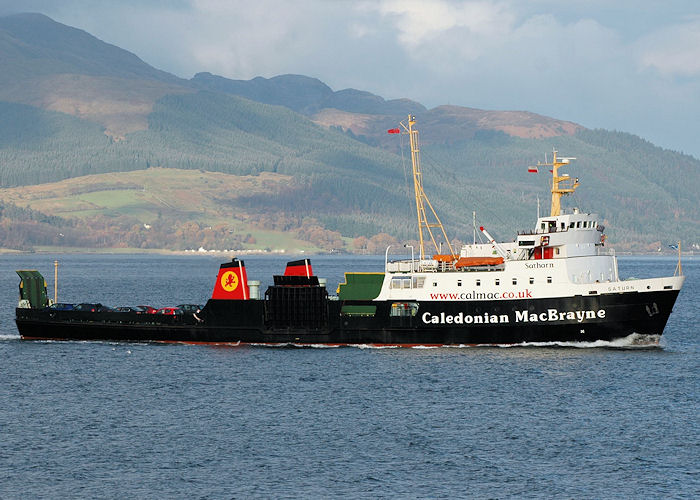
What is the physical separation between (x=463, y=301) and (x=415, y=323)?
3266mm

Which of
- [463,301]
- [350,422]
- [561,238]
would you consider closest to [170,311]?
[463,301]

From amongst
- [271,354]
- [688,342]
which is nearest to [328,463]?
[271,354]

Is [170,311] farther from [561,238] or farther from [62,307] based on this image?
[561,238]

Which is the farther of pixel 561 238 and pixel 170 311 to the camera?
pixel 170 311

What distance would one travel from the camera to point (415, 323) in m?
60.5

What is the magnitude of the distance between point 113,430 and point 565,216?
3068 cm

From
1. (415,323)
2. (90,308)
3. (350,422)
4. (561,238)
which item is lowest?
(350,422)

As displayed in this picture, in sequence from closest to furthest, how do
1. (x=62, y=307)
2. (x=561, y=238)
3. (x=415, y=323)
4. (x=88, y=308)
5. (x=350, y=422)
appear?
(x=350, y=422) → (x=561, y=238) → (x=415, y=323) → (x=88, y=308) → (x=62, y=307)

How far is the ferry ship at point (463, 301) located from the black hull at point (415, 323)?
0.06 meters

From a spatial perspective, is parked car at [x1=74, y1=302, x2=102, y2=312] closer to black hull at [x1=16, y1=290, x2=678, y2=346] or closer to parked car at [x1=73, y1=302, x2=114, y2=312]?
parked car at [x1=73, y1=302, x2=114, y2=312]

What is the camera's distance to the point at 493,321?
195ft

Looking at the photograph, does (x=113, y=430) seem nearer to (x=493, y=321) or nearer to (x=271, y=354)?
Answer: (x=271, y=354)

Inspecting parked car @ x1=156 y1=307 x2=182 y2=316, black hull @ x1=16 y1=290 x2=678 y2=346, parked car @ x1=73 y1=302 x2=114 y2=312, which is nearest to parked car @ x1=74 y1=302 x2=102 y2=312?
parked car @ x1=73 y1=302 x2=114 y2=312

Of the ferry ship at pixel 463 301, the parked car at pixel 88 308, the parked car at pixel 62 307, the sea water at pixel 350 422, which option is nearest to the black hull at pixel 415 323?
the ferry ship at pixel 463 301
